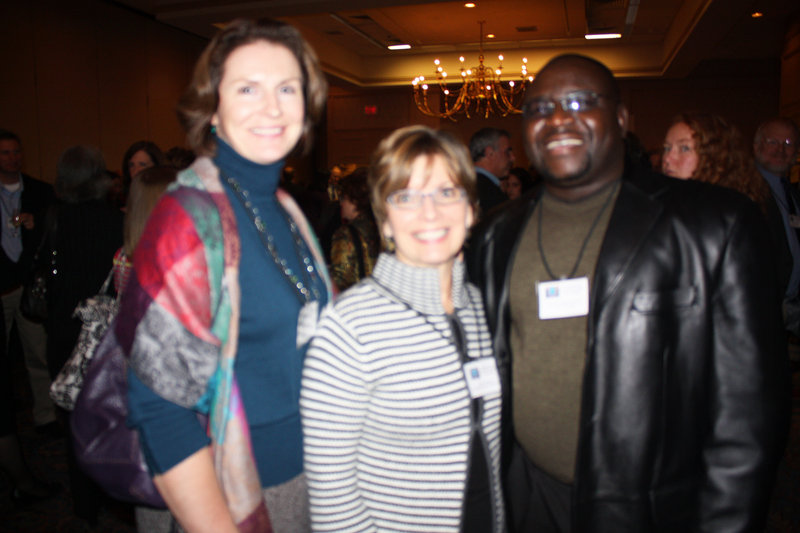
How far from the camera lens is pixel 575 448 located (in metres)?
1.54

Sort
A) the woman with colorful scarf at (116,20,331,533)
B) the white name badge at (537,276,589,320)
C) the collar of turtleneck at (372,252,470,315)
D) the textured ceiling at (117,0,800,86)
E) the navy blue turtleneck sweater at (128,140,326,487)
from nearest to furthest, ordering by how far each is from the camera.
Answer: the woman with colorful scarf at (116,20,331,533), the navy blue turtleneck sweater at (128,140,326,487), the collar of turtleneck at (372,252,470,315), the white name badge at (537,276,589,320), the textured ceiling at (117,0,800,86)

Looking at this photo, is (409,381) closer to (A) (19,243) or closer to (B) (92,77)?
(A) (19,243)

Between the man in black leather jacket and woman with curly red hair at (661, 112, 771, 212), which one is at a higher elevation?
woman with curly red hair at (661, 112, 771, 212)

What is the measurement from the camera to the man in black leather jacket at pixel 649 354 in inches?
55.2

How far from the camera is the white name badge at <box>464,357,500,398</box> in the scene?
4.54ft

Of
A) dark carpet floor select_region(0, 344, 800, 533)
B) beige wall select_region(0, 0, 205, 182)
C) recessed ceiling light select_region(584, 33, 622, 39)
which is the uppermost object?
recessed ceiling light select_region(584, 33, 622, 39)

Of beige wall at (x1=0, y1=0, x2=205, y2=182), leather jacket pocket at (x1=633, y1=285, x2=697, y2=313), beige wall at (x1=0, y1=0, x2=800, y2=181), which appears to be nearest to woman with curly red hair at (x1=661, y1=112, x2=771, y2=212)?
leather jacket pocket at (x1=633, y1=285, x2=697, y2=313)

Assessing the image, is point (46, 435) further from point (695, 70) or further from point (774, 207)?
point (695, 70)

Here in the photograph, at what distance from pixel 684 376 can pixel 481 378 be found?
1.67 ft

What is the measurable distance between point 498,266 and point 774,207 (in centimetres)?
247

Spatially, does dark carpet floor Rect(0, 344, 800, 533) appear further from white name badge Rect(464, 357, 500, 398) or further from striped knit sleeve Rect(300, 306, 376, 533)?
white name badge Rect(464, 357, 500, 398)

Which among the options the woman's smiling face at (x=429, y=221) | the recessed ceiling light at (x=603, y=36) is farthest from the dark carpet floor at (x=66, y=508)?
the recessed ceiling light at (x=603, y=36)

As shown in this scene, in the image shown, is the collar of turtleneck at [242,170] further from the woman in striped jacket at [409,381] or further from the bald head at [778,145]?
the bald head at [778,145]

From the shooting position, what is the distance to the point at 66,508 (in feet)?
10.5
